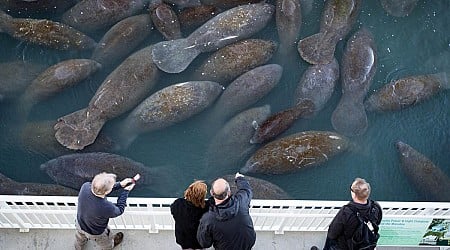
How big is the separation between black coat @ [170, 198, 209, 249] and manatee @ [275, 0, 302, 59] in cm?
367

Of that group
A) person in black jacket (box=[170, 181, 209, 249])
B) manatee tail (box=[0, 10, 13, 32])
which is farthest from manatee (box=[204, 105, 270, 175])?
manatee tail (box=[0, 10, 13, 32])

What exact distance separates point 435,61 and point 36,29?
503cm

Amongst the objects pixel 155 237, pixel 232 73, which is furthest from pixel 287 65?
pixel 155 237

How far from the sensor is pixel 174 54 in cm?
715

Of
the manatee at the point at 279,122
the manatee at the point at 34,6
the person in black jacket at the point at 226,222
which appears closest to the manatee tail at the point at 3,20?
the manatee at the point at 34,6

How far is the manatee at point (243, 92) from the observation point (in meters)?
6.99

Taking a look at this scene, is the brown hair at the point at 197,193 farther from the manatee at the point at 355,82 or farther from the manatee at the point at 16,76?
the manatee at the point at 16,76

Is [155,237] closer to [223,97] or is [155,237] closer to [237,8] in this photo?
[223,97]

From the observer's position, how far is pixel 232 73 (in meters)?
7.14

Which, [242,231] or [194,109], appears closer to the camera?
[242,231]

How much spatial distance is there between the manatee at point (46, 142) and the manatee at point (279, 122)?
167 cm

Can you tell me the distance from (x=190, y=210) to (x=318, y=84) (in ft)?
11.2

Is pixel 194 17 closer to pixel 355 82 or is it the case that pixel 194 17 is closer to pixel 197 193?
pixel 355 82

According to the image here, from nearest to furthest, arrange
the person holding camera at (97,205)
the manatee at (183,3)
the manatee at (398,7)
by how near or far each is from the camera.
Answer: the person holding camera at (97,205)
the manatee at (183,3)
the manatee at (398,7)
